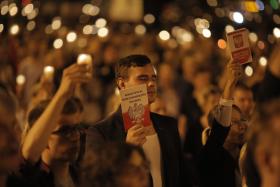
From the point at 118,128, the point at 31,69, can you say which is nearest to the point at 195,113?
the point at 31,69

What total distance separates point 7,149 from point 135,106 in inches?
64.3

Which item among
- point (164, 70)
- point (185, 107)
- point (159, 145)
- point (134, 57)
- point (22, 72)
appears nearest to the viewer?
point (159, 145)

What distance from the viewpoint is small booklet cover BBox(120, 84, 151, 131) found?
221 inches

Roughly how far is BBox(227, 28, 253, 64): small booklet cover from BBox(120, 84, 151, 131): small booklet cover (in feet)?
3.47

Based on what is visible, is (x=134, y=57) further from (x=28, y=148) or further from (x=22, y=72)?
(x=22, y=72)

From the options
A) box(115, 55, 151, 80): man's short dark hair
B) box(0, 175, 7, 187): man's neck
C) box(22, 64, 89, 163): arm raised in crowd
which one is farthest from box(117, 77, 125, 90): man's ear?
box(0, 175, 7, 187): man's neck

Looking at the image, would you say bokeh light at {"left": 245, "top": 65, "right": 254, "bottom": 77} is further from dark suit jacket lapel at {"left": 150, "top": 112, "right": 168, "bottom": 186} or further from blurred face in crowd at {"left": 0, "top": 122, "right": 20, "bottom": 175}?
blurred face in crowd at {"left": 0, "top": 122, "right": 20, "bottom": 175}

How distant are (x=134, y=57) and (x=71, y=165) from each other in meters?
1.21

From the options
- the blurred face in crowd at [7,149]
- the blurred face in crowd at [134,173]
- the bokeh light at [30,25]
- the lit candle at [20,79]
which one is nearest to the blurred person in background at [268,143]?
the blurred face in crowd at [134,173]

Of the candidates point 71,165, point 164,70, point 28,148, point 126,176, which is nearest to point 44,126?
point 28,148

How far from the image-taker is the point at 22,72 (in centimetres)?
1330

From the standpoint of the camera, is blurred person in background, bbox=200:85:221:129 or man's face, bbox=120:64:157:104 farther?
blurred person in background, bbox=200:85:221:129

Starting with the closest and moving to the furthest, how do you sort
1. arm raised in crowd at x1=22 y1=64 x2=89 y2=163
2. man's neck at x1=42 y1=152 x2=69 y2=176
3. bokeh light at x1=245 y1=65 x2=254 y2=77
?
arm raised in crowd at x1=22 y1=64 x2=89 y2=163
man's neck at x1=42 y1=152 x2=69 y2=176
bokeh light at x1=245 y1=65 x2=254 y2=77

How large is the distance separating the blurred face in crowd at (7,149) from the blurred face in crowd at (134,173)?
1.94 feet
